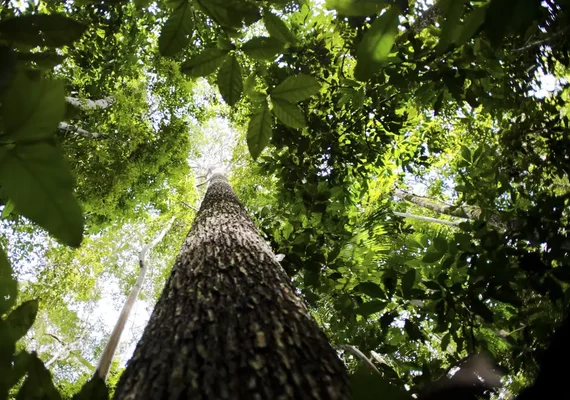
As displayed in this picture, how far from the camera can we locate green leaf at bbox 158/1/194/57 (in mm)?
828

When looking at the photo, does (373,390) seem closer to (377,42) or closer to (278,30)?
(377,42)

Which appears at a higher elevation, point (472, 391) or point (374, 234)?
point (374, 234)

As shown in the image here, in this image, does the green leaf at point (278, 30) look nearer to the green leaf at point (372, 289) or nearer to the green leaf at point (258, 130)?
the green leaf at point (258, 130)

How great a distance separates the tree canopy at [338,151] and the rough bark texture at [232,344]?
0.26m

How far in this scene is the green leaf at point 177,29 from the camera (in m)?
0.83

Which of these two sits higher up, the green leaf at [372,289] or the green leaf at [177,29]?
the green leaf at [177,29]

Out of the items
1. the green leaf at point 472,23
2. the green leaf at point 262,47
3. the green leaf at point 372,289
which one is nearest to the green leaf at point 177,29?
the green leaf at point 262,47

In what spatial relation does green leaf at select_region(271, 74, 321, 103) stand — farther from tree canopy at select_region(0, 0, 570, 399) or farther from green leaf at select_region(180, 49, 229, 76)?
green leaf at select_region(180, 49, 229, 76)

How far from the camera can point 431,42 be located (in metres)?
2.35

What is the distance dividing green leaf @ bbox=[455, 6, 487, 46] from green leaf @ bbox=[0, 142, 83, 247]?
72 centimetres

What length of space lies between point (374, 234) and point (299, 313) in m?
2.92

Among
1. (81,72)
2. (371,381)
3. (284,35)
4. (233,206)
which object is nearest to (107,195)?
(81,72)

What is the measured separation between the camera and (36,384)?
25.3 inches

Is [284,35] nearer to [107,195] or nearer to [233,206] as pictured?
[233,206]
